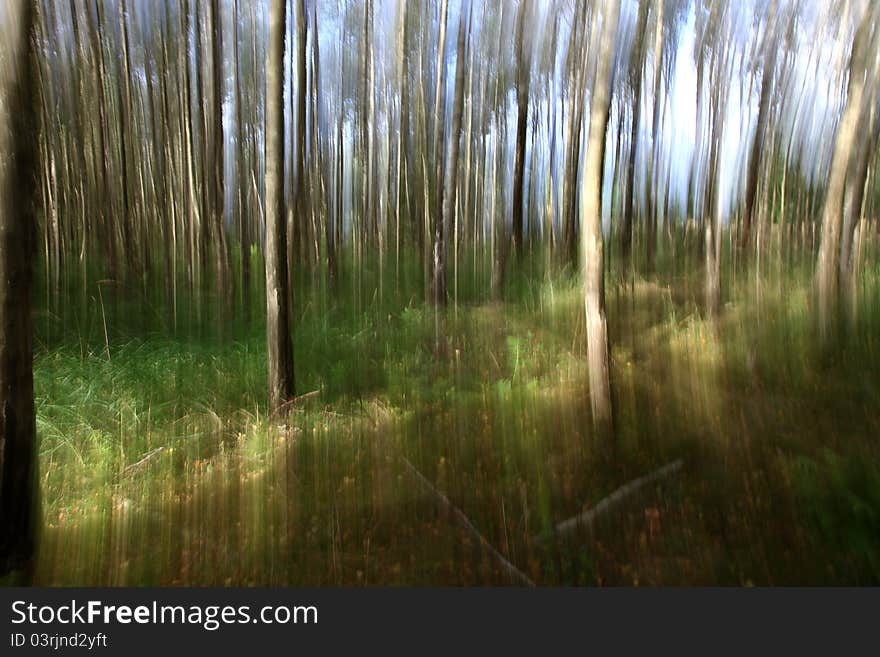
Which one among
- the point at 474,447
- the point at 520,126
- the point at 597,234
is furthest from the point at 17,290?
the point at 597,234

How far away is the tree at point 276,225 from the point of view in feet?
8.75

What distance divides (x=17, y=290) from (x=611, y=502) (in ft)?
9.96

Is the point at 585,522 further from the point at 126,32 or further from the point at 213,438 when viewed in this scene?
the point at 126,32

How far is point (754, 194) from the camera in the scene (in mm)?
2846

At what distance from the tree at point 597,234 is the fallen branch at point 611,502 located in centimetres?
35

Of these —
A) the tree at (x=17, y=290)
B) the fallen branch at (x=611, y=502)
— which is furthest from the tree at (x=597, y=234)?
the tree at (x=17, y=290)

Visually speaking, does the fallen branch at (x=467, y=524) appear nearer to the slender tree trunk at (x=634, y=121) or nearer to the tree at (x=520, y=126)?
the tree at (x=520, y=126)

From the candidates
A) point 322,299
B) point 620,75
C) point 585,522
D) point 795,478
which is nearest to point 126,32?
point 322,299

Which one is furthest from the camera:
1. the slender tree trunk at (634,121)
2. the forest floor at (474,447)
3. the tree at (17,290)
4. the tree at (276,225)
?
the slender tree trunk at (634,121)

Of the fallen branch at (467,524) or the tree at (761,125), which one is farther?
the tree at (761,125)

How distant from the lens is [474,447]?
259 cm

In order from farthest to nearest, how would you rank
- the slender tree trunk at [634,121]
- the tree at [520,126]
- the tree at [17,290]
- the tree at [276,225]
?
1. the tree at [520,126]
2. the slender tree trunk at [634,121]
3. the tree at [276,225]
4. the tree at [17,290]

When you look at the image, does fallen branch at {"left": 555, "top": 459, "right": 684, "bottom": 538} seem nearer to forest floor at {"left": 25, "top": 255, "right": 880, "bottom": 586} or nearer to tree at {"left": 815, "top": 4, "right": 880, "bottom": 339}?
forest floor at {"left": 25, "top": 255, "right": 880, "bottom": 586}

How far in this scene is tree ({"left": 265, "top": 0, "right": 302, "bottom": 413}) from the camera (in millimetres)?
2666
